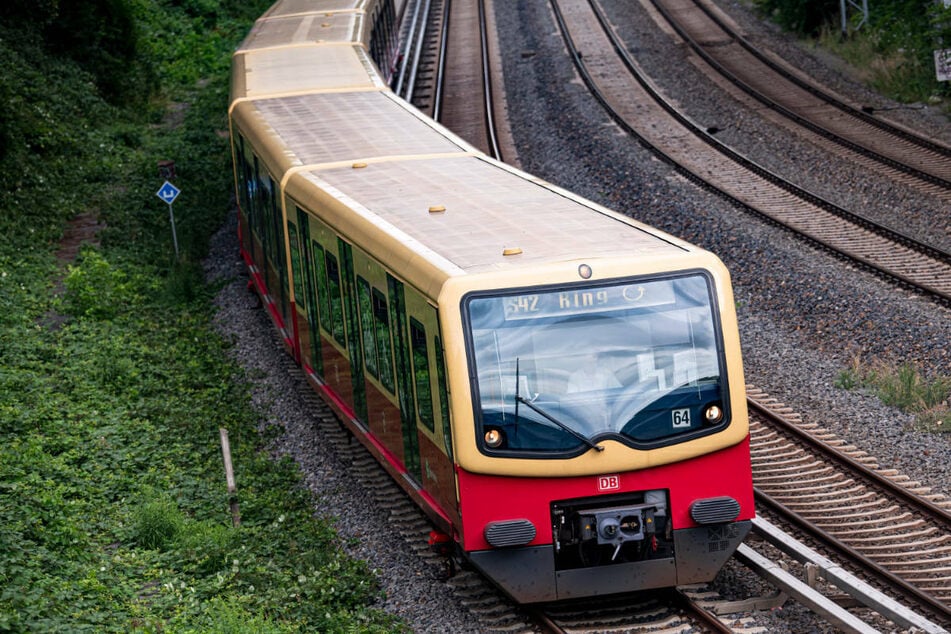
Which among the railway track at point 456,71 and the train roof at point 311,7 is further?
the railway track at point 456,71

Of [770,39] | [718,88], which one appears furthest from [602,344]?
[770,39]

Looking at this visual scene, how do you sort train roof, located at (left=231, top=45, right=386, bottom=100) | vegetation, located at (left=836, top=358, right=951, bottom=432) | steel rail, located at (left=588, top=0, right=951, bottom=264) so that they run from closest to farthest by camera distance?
1. vegetation, located at (left=836, top=358, right=951, bottom=432)
2. steel rail, located at (left=588, top=0, right=951, bottom=264)
3. train roof, located at (left=231, top=45, right=386, bottom=100)

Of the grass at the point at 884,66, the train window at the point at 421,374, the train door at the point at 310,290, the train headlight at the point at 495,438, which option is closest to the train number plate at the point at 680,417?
the train headlight at the point at 495,438

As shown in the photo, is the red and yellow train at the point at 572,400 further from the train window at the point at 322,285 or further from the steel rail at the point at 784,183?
the steel rail at the point at 784,183

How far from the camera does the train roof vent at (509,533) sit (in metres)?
8.86

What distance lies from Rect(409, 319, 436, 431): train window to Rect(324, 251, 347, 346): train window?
2538 millimetres

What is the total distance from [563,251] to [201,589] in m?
3.78

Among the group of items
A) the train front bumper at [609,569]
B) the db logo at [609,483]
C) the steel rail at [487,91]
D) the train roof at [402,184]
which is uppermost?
the train roof at [402,184]

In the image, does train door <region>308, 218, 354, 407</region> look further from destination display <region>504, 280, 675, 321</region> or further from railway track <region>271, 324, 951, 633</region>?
destination display <region>504, 280, 675, 321</region>

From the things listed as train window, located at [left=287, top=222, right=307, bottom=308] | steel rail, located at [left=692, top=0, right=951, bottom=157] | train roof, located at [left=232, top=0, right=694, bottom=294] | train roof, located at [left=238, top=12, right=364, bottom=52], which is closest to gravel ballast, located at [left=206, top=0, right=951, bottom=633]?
steel rail, located at [left=692, top=0, right=951, bottom=157]

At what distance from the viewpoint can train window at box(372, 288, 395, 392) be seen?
34.9 feet

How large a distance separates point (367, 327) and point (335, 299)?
1.27 m

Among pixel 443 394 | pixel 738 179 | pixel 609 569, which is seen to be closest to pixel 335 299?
pixel 443 394

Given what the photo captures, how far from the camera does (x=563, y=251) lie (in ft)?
30.6
